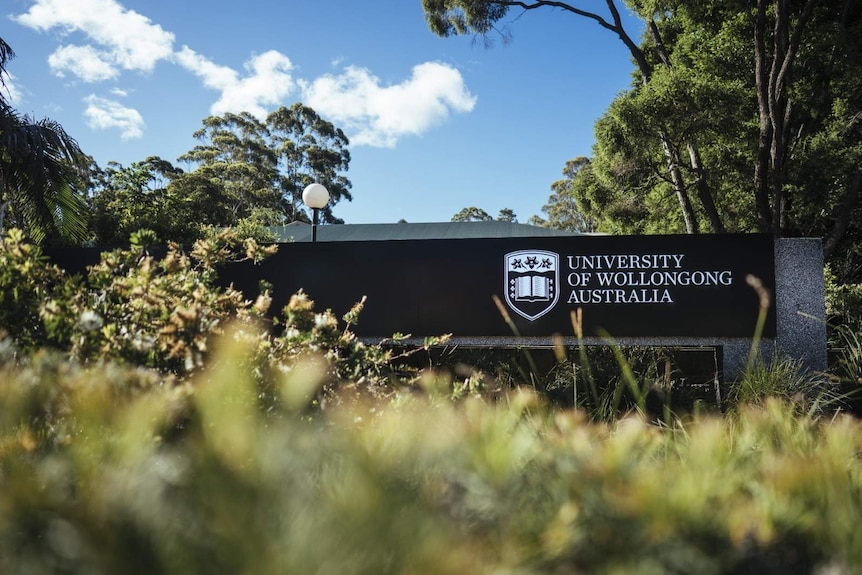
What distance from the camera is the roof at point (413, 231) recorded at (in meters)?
21.5

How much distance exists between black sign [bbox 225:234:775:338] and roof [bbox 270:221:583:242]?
13.8 metres

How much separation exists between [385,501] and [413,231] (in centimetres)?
2200

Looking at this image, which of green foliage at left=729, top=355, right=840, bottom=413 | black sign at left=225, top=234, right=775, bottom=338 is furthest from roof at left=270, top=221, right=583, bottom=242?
green foliage at left=729, top=355, right=840, bottom=413

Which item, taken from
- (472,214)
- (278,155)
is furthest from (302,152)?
(472,214)

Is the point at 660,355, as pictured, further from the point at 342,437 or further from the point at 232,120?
the point at 232,120

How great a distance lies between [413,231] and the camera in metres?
22.9

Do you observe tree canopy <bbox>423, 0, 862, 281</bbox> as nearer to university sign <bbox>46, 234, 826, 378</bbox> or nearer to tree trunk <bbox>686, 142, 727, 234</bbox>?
tree trunk <bbox>686, 142, 727, 234</bbox>

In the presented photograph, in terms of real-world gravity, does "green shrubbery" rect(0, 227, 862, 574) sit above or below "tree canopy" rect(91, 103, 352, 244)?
below

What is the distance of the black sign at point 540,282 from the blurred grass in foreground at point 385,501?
18.1 ft

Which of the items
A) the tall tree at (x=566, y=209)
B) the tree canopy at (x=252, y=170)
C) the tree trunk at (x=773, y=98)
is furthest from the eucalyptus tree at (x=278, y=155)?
the tree trunk at (x=773, y=98)

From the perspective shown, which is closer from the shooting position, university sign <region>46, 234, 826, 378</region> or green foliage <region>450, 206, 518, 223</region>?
university sign <region>46, 234, 826, 378</region>

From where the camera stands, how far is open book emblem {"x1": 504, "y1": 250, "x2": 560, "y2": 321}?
7008 millimetres

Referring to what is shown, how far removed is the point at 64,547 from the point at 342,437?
24.7 inches

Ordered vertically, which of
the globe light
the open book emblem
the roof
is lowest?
the open book emblem
